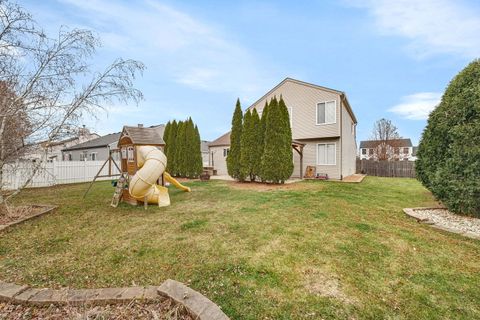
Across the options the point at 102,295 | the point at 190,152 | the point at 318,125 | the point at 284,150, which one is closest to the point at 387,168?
the point at 318,125

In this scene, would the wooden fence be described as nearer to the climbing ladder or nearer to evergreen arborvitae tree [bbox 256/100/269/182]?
evergreen arborvitae tree [bbox 256/100/269/182]

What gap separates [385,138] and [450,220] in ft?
103

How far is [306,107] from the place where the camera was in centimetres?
1541

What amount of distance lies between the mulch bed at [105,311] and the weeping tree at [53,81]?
15.0 feet

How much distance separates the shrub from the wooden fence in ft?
41.7

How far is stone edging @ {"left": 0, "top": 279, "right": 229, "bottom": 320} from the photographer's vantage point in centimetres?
234

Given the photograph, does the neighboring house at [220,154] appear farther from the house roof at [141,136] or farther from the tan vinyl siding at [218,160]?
the house roof at [141,136]

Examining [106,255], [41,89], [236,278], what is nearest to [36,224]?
[106,255]

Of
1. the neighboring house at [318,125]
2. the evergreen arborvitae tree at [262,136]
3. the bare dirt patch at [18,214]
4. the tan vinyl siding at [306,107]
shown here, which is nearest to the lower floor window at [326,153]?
the neighboring house at [318,125]

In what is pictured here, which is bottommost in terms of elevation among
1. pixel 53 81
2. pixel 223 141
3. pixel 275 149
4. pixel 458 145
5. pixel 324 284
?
pixel 324 284

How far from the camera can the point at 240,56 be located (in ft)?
35.8

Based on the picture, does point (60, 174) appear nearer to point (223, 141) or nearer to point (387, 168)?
point (223, 141)

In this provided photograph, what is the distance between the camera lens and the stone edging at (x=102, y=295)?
2.34 metres

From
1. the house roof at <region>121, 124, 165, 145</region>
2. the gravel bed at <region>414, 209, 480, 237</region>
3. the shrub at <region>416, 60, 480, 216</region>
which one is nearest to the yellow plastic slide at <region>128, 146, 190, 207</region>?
the house roof at <region>121, 124, 165, 145</region>
